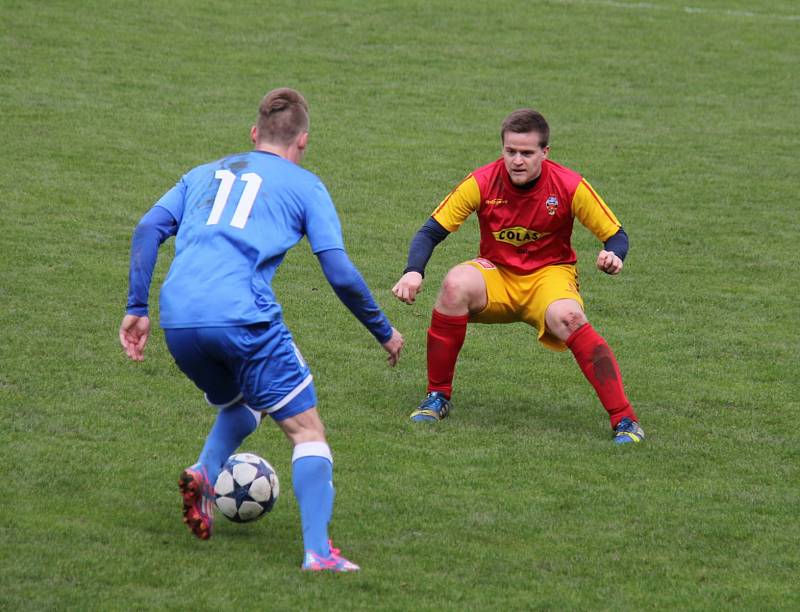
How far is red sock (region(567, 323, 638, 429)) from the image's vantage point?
7305mm

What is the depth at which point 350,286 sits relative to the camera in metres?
5.39

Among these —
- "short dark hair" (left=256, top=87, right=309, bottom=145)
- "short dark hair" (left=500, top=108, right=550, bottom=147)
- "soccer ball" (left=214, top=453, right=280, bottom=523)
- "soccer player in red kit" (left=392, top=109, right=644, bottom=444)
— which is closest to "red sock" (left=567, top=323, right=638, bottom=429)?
"soccer player in red kit" (left=392, top=109, right=644, bottom=444)

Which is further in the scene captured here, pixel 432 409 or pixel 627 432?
pixel 432 409

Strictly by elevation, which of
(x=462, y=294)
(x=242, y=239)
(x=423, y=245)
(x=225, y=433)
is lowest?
(x=225, y=433)

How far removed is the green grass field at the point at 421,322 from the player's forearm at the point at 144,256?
38.7 inches

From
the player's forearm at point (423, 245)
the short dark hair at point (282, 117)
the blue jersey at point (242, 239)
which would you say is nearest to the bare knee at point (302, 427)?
the blue jersey at point (242, 239)

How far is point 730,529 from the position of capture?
5957mm

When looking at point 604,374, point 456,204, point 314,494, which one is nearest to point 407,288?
point 456,204

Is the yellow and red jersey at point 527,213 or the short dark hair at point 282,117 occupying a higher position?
the short dark hair at point 282,117

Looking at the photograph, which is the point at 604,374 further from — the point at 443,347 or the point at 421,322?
the point at 421,322

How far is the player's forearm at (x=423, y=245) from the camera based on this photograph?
743cm

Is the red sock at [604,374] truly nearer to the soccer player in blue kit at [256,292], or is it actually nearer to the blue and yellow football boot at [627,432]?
the blue and yellow football boot at [627,432]

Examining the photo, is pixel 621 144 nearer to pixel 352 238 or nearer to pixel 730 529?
pixel 352 238

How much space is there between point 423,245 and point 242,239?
2.36 meters
